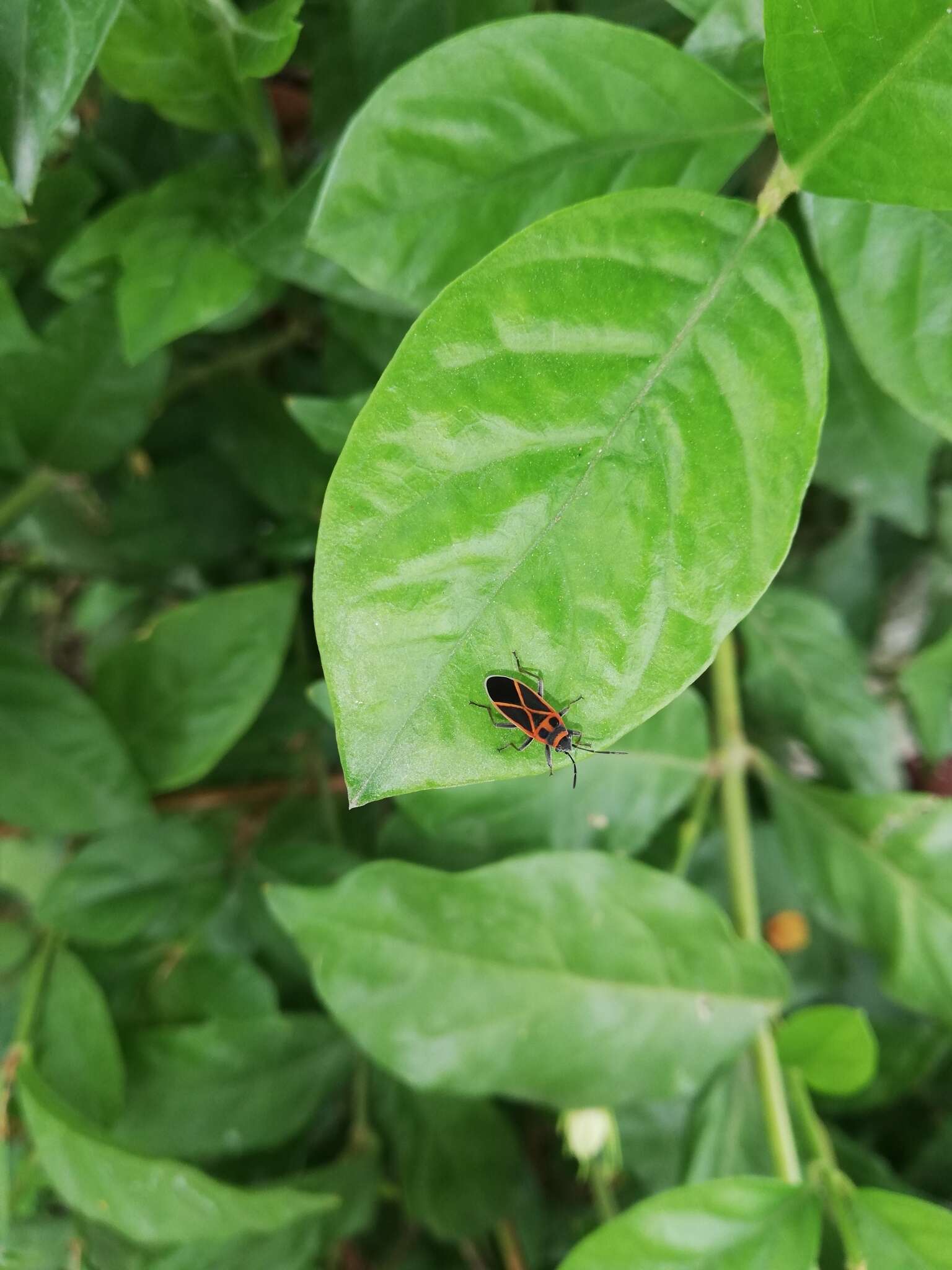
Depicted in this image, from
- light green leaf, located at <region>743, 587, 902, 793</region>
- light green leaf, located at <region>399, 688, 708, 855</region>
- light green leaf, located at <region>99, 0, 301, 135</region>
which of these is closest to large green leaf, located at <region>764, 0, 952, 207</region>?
light green leaf, located at <region>99, 0, 301, 135</region>

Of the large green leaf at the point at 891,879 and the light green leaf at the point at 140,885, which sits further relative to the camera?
the light green leaf at the point at 140,885

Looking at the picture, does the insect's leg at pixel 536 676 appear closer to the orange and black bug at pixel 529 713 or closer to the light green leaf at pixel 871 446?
the orange and black bug at pixel 529 713

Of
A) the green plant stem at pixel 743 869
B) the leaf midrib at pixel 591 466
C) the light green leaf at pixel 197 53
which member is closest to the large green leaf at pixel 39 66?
the light green leaf at pixel 197 53

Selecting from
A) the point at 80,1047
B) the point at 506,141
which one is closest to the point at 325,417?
the point at 506,141

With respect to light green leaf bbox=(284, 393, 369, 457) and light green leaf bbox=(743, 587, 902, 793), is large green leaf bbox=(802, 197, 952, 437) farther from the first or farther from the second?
light green leaf bbox=(743, 587, 902, 793)

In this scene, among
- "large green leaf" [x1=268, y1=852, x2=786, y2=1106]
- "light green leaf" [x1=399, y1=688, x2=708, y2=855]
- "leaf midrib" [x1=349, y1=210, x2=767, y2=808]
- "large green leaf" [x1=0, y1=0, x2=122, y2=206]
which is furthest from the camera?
"light green leaf" [x1=399, y1=688, x2=708, y2=855]

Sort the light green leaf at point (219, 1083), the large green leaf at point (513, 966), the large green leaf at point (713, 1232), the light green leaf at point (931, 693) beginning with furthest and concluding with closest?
the light green leaf at point (931, 693) → the light green leaf at point (219, 1083) → the large green leaf at point (513, 966) → the large green leaf at point (713, 1232)
